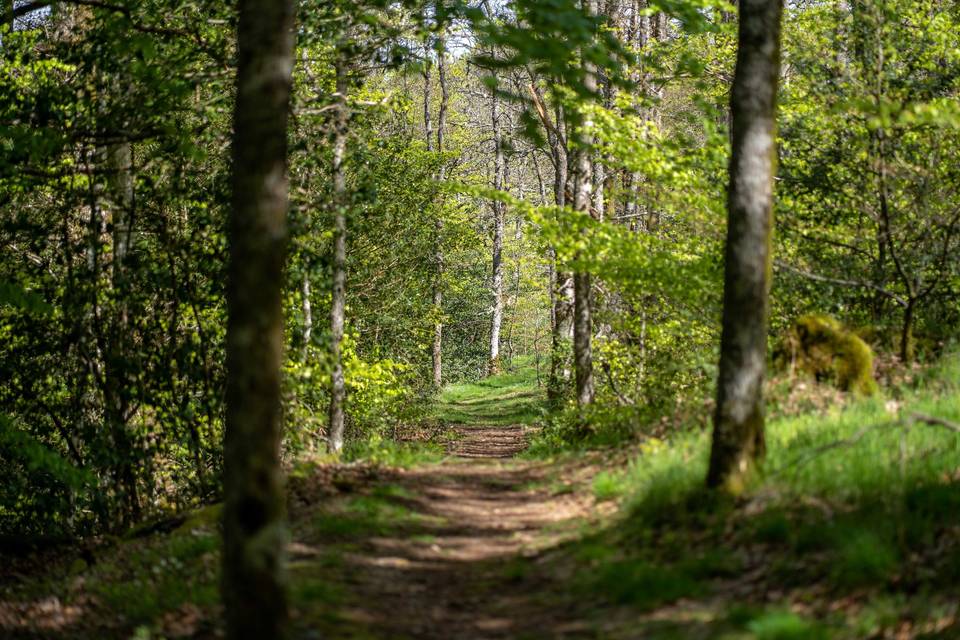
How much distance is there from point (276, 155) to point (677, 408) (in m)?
7.52

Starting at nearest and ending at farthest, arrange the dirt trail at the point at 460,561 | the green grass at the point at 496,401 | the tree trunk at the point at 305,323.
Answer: the dirt trail at the point at 460,561 < the tree trunk at the point at 305,323 < the green grass at the point at 496,401

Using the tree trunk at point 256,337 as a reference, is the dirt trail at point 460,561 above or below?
below

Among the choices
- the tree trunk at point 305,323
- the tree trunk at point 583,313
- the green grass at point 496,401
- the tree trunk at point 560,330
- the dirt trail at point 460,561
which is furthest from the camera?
the green grass at point 496,401

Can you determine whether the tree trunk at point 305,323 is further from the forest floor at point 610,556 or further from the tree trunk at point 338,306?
the forest floor at point 610,556

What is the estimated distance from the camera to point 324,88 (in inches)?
607

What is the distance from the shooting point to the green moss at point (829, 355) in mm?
9938

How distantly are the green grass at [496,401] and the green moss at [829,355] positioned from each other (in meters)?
10.9

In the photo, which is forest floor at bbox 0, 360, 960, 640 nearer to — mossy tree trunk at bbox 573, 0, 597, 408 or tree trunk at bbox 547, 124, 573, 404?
mossy tree trunk at bbox 573, 0, 597, 408

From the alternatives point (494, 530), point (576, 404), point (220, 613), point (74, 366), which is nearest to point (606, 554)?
point (494, 530)

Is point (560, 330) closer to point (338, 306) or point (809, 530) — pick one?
point (338, 306)

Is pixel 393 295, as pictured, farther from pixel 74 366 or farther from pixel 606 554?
pixel 606 554

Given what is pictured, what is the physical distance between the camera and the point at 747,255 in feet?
23.5

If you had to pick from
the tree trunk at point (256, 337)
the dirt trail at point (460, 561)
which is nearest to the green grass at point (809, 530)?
the dirt trail at point (460, 561)

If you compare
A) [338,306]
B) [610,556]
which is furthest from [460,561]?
[338,306]
